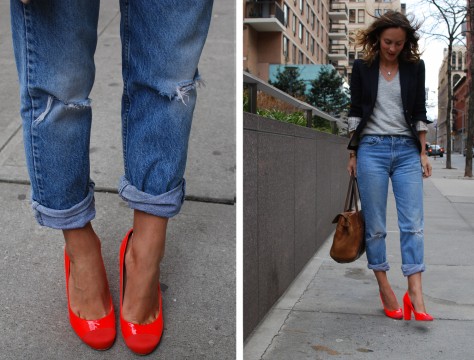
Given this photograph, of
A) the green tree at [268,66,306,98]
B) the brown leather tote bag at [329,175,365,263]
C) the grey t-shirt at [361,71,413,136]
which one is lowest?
the brown leather tote bag at [329,175,365,263]

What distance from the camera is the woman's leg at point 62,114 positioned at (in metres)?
2.24

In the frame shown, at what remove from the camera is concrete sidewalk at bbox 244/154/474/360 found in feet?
10.0

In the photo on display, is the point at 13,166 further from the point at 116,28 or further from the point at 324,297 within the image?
the point at 116,28

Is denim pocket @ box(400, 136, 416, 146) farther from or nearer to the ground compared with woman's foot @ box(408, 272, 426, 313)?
farther from the ground

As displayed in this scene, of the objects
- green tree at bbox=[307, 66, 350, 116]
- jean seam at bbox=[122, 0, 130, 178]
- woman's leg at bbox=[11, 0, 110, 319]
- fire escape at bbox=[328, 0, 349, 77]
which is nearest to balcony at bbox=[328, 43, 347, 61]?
fire escape at bbox=[328, 0, 349, 77]

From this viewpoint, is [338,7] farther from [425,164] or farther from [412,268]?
[412,268]

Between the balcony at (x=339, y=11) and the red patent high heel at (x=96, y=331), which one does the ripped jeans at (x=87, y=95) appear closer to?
the red patent high heel at (x=96, y=331)

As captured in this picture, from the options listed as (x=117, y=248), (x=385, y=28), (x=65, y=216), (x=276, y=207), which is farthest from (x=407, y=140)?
(x=65, y=216)

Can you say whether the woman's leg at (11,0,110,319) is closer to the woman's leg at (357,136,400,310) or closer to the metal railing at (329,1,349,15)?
the woman's leg at (357,136,400,310)

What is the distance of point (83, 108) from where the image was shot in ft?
7.76

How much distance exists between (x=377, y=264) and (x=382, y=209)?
311 millimetres

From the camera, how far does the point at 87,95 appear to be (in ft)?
7.84

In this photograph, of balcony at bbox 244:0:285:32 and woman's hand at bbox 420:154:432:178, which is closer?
balcony at bbox 244:0:285:32

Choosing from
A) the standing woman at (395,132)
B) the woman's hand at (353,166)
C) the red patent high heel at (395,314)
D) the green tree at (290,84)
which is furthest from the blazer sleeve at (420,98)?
the green tree at (290,84)
